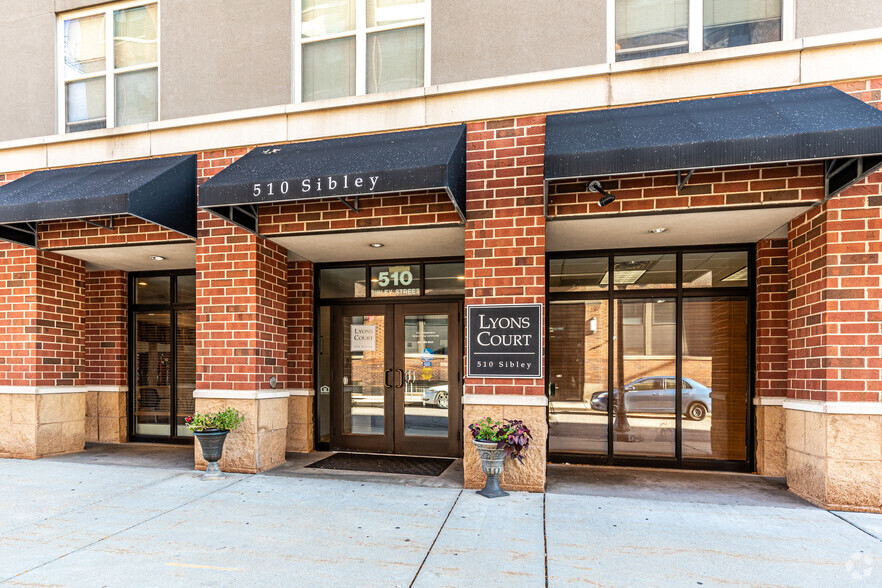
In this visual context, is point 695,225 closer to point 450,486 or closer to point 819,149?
point 819,149

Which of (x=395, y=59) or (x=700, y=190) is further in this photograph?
→ (x=395, y=59)

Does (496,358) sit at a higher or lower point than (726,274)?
lower

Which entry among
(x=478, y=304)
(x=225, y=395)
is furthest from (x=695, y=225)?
(x=225, y=395)

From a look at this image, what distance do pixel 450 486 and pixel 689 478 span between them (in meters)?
3.15

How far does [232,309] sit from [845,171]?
7.35 meters

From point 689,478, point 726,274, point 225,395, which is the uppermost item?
point 726,274

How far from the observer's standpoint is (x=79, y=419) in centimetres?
811

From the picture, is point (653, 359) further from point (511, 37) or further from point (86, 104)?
point (86, 104)

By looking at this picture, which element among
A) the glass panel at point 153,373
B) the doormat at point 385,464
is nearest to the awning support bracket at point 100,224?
the glass panel at point 153,373

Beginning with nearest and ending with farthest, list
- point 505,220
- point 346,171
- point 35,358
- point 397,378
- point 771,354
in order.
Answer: point 346,171, point 505,220, point 771,354, point 35,358, point 397,378

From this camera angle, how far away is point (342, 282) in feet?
26.7

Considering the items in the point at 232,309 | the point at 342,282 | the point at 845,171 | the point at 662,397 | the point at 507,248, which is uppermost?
the point at 845,171

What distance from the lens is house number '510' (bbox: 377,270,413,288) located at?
7805mm

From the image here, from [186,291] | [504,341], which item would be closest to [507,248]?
[504,341]
